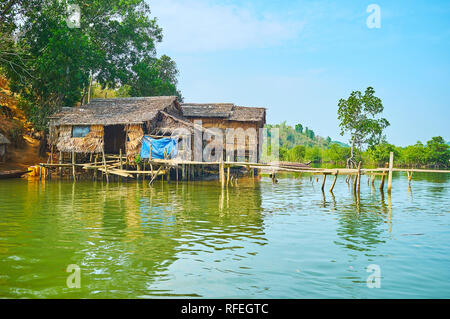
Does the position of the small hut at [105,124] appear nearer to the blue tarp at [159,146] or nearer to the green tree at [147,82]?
the blue tarp at [159,146]

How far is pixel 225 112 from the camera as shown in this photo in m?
27.7

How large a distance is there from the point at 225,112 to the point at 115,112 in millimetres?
8794

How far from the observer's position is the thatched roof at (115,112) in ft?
66.2

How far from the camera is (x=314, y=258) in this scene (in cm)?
620

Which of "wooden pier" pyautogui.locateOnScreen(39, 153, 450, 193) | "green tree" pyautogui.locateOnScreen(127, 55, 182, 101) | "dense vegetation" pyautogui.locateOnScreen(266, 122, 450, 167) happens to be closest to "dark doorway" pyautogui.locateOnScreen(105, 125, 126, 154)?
"wooden pier" pyautogui.locateOnScreen(39, 153, 450, 193)

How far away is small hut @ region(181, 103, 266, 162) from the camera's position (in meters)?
27.6

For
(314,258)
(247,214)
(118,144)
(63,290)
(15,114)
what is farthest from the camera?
(15,114)

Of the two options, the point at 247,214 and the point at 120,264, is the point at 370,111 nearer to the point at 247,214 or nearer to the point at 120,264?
the point at 247,214

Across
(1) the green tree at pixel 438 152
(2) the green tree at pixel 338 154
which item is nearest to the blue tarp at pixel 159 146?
(2) the green tree at pixel 338 154

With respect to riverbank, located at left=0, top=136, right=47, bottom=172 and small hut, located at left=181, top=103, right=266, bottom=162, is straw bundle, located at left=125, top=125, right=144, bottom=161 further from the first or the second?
small hut, located at left=181, top=103, right=266, bottom=162

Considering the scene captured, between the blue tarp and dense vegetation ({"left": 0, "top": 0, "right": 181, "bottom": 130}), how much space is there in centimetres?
756

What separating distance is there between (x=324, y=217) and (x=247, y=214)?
2.03 meters

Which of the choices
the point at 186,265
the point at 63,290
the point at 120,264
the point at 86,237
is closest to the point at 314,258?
the point at 186,265

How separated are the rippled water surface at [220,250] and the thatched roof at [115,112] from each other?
8.69 meters
